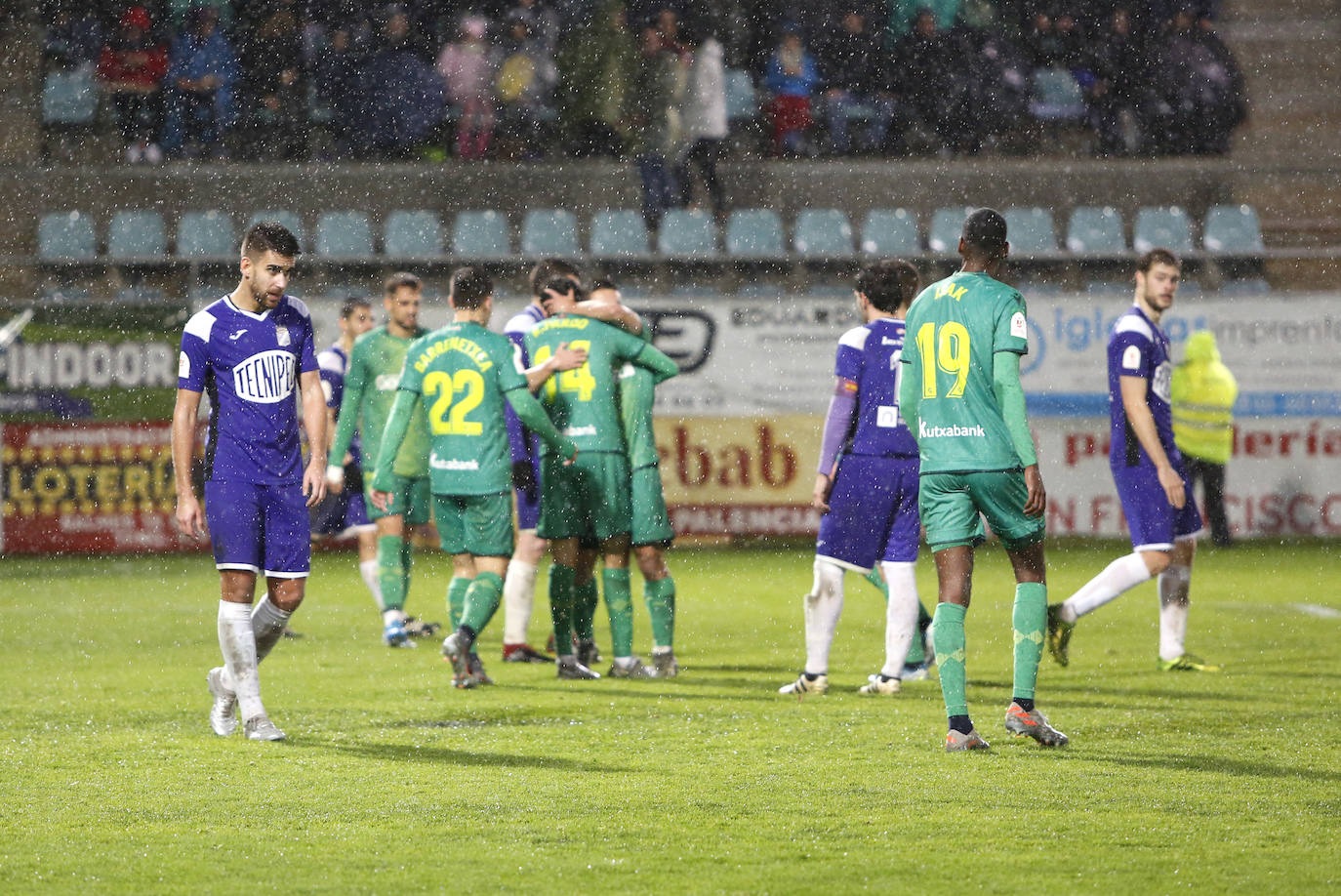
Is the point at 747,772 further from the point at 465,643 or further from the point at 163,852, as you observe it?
the point at 465,643

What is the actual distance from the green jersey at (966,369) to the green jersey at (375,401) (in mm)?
4523

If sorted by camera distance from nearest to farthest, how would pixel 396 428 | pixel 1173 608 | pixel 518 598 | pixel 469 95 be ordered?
pixel 396 428 < pixel 1173 608 < pixel 518 598 < pixel 469 95

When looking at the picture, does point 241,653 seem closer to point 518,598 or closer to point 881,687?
point 518,598

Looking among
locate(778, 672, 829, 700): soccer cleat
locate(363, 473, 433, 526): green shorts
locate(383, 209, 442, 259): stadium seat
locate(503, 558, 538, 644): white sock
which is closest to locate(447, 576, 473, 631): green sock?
locate(503, 558, 538, 644): white sock

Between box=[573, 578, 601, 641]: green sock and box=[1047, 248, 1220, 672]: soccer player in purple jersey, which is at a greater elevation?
box=[1047, 248, 1220, 672]: soccer player in purple jersey

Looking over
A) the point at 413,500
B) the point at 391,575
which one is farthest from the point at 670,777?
the point at 413,500

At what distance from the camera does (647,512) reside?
867 cm

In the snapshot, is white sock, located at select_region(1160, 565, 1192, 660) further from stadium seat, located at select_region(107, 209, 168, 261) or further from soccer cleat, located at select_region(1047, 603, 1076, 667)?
stadium seat, located at select_region(107, 209, 168, 261)

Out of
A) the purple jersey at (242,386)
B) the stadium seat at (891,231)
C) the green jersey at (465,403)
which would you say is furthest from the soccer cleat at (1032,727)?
the stadium seat at (891,231)

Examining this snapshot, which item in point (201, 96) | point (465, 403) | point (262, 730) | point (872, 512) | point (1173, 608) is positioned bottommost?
point (262, 730)

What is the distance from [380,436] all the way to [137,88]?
11.1 m

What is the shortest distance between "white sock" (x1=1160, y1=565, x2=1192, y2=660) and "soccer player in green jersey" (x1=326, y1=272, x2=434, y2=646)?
4.12m

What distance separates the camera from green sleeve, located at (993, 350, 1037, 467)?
6102 mm

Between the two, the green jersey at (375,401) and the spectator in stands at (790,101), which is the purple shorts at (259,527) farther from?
the spectator in stands at (790,101)
